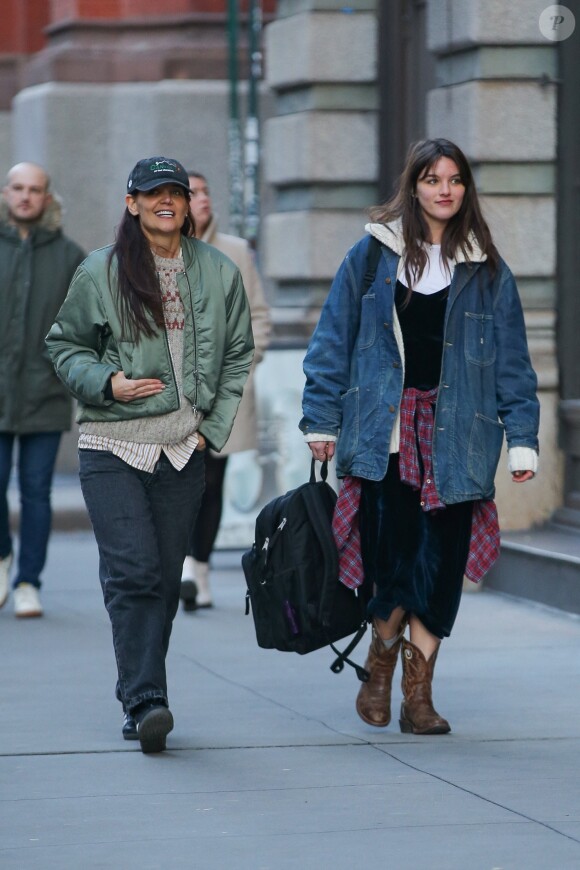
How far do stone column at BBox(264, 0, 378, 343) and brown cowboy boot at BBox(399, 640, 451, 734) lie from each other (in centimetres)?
552

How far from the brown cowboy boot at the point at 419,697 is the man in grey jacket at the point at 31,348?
2957mm

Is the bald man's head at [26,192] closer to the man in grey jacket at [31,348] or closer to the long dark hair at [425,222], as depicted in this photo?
the man in grey jacket at [31,348]

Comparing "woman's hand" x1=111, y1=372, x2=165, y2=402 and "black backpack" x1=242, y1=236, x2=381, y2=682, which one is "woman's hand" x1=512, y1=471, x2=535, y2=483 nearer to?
"black backpack" x1=242, y1=236, x2=381, y2=682

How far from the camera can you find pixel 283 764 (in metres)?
5.82

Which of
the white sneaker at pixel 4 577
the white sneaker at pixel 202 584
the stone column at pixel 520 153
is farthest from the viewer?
the stone column at pixel 520 153

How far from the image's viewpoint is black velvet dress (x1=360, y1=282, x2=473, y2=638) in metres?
6.17

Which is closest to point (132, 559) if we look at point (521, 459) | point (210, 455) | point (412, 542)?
point (412, 542)

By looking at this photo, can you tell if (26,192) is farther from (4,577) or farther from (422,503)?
(422,503)

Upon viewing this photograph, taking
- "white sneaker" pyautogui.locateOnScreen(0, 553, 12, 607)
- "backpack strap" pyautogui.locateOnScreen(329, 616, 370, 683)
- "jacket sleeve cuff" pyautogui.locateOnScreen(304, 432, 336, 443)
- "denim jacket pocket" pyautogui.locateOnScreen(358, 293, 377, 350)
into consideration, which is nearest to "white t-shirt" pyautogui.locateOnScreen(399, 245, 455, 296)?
"denim jacket pocket" pyautogui.locateOnScreen(358, 293, 377, 350)

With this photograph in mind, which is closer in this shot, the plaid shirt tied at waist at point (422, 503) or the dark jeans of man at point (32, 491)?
the plaid shirt tied at waist at point (422, 503)

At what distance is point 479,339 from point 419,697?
1.20 m

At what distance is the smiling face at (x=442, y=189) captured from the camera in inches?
242

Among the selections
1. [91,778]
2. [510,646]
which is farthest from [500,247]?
[91,778]

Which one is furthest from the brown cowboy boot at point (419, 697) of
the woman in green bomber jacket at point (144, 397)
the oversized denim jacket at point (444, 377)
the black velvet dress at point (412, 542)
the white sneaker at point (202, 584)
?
the white sneaker at point (202, 584)
